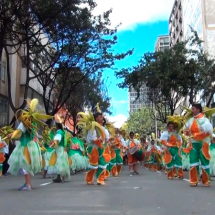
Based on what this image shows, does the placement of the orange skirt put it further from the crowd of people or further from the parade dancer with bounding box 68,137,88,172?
the crowd of people

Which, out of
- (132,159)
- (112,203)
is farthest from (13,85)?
(112,203)

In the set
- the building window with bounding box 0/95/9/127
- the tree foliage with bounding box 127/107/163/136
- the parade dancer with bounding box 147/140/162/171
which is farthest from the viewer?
the tree foliage with bounding box 127/107/163/136

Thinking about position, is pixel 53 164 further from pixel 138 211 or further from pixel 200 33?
pixel 200 33

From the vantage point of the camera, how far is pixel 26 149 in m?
9.70

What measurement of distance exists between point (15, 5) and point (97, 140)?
964 centimetres

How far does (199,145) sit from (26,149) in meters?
4.19

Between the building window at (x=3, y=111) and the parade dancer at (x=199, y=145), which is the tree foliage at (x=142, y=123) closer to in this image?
the building window at (x=3, y=111)

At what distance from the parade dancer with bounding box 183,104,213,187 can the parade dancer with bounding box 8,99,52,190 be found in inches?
147

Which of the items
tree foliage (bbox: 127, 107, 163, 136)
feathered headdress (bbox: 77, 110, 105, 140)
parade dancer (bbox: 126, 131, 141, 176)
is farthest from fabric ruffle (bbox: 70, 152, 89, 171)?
tree foliage (bbox: 127, 107, 163, 136)

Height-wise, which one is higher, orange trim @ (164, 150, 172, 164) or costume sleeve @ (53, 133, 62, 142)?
costume sleeve @ (53, 133, 62, 142)

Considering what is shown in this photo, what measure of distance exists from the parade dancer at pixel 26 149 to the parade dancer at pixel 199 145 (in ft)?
12.3

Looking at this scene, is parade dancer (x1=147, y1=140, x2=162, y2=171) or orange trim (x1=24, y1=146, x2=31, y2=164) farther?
parade dancer (x1=147, y1=140, x2=162, y2=171)

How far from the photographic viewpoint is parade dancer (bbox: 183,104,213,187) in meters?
9.92

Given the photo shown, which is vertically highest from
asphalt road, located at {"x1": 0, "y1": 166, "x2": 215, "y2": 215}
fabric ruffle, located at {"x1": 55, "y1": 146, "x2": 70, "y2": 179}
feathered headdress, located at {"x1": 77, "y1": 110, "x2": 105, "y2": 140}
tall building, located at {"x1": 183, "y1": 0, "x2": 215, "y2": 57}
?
tall building, located at {"x1": 183, "y1": 0, "x2": 215, "y2": 57}
